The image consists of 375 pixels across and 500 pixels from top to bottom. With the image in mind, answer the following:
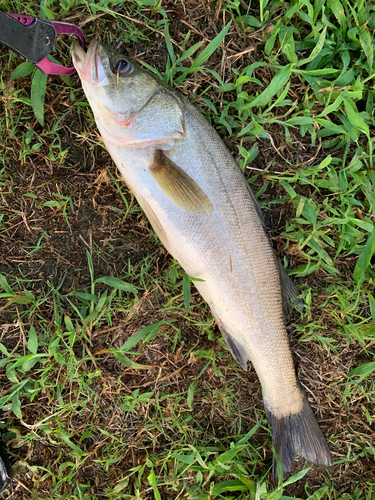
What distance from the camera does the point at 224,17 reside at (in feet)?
8.88

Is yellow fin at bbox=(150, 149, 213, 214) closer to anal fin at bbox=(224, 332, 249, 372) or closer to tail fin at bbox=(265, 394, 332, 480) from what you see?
anal fin at bbox=(224, 332, 249, 372)

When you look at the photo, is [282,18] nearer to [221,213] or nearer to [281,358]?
[221,213]

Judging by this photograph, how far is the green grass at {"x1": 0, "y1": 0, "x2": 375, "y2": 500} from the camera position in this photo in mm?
2588

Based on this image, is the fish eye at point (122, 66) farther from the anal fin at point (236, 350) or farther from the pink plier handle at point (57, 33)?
the anal fin at point (236, 350)

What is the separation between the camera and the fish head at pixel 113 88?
87.5 inches

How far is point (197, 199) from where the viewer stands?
91.3 inches

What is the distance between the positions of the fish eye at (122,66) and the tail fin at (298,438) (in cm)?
257

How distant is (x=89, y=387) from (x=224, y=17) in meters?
2.99

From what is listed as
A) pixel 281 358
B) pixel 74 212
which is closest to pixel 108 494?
pixel 281 358

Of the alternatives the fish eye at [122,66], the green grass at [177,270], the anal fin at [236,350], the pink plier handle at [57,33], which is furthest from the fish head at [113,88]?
the anal fin at [236,350]

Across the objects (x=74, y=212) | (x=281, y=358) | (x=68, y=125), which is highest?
(x=68, y=125)

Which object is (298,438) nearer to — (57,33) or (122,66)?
(122,66)

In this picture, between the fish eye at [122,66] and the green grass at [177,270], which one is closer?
the fish eye at [122,66]

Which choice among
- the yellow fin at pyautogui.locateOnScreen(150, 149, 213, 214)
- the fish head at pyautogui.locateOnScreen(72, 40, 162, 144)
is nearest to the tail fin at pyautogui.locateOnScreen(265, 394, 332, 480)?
the yellow fin at pyautogui.locateOnScreen(150, 149, 213, 214)
